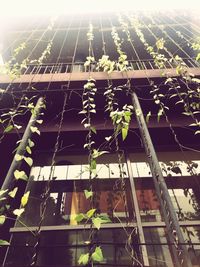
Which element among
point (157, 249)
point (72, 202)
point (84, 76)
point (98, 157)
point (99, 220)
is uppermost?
point (84, 76)

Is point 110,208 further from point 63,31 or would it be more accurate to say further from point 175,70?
point 63,31

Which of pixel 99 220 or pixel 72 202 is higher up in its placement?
pixel 72 202

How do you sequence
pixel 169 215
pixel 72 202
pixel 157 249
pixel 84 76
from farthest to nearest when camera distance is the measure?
pixel 84 76
pixel 72 202
pixel 157 249
pixel 169 215

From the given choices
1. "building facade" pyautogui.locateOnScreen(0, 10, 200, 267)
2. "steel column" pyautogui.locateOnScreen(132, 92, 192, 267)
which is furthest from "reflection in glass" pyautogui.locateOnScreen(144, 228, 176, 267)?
"steel column" pyautogui.locateOnScreen(132, 92, 192, 267)

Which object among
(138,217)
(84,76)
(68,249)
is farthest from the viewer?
A: (84,76)

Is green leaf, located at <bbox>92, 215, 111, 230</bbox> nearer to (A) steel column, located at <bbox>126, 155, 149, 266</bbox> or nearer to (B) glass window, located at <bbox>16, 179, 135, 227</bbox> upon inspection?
(A) steel column, located at <bbox>126, 155, 149, 266</bbox>

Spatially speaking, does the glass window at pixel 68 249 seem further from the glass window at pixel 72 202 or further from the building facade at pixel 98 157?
the glass window at pixel 72 202

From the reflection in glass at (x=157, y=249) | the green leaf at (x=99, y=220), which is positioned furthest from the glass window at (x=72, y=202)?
the green leaf at (x=99, y=220)

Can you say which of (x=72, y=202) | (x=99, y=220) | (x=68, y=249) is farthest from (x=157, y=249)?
(x=99, y=220)

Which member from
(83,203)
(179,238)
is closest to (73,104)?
(83,203)

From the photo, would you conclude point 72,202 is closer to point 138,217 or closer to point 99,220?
point 138,217

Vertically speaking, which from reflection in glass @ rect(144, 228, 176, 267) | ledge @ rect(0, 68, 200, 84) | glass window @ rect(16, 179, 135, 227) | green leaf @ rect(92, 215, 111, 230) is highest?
ledge @ rect(0, 68, 200, 84)

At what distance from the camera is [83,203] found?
10.8ft

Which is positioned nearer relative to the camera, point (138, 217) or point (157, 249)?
point (157, 249)
